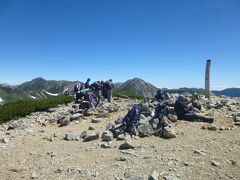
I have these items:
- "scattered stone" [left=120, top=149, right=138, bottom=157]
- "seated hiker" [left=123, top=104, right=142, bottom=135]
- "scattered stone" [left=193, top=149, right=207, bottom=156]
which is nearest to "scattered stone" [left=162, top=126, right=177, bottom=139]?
"seated hiker" [left=123, top=104, right=142, bottom=135]

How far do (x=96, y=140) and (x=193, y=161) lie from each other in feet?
16.8

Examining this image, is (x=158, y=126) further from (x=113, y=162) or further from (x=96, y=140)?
(x=113, y=162)

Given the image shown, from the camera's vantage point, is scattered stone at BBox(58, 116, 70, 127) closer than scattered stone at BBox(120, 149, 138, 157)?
No

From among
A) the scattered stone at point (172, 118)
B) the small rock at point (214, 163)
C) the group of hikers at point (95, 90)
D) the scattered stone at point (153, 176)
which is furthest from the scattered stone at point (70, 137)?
the group of hikers at point (95, 90)

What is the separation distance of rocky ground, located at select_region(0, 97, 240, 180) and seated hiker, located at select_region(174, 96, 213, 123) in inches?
23.7

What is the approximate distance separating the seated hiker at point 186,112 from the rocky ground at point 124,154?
60cm

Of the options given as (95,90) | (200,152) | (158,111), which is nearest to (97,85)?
(95,90)

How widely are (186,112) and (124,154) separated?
6922mm

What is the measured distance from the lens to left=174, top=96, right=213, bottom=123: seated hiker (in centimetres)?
1809

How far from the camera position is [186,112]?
733 inches

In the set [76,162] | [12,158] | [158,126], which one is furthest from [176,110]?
[12,158]

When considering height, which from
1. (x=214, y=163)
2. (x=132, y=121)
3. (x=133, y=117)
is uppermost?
(x=133, y=117)

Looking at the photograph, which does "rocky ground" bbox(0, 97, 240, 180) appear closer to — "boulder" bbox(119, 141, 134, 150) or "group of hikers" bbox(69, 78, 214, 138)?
"boulder" bbox(119, 141, 134, 150)

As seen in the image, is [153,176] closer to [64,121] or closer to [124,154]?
[124,154]
